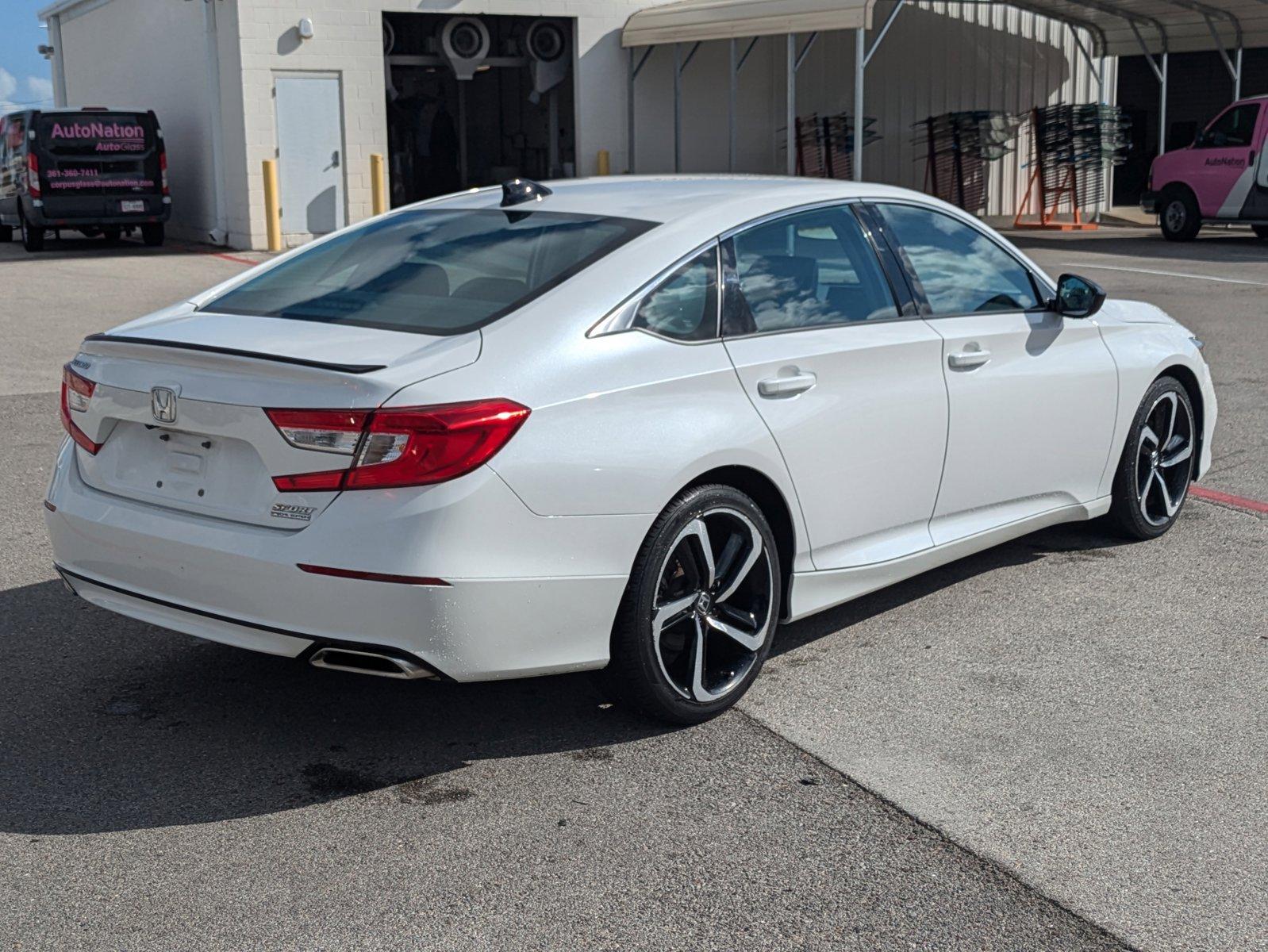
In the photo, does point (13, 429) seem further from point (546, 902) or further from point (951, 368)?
point (546, 902)

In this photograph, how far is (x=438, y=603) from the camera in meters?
3.65

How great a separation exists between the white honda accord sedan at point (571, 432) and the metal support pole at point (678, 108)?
20455mm

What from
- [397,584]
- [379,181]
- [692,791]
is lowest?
[692,791]

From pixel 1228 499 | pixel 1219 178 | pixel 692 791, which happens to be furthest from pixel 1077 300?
pixel 1219 178

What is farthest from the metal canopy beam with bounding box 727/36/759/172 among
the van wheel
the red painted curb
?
the red painted curb

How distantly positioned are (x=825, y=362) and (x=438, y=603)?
5.05 feet

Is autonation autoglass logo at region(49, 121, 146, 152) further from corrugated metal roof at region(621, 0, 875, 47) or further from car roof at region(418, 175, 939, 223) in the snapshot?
car roof at region(418, 175, 939, 223)

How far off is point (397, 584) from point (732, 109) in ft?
74.1

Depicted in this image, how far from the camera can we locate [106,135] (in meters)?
21.2

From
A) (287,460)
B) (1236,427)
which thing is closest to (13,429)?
(287,460)

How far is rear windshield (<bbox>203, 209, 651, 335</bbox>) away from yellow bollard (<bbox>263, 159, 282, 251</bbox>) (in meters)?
17.4

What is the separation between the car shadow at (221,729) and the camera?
12.5 feet

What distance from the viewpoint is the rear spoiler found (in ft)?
12.2

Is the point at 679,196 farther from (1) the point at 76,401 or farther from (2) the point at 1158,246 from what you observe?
(2) the point at 1158,246
